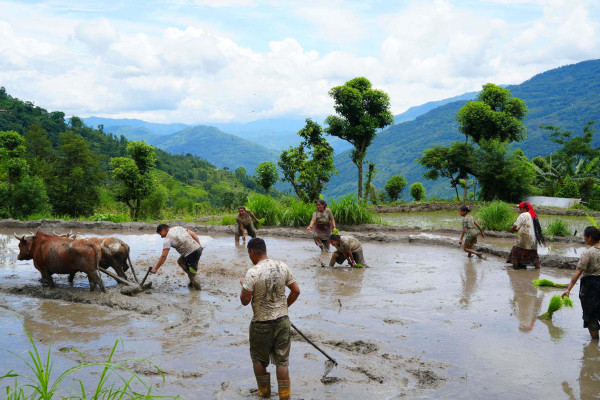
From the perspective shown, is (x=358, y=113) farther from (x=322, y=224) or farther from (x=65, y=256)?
(x=65, y=256)

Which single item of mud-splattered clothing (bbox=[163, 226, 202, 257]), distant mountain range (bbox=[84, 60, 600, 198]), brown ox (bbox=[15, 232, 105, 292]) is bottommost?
brown ox (bbox=[15, 232, 105, 292])

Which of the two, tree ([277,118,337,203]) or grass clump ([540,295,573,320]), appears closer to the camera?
grass clump ([540,295,573,320])

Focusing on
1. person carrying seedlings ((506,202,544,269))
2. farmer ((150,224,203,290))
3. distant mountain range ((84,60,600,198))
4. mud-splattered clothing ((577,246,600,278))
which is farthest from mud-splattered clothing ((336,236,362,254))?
distant mountain range ((84,60,600,198))

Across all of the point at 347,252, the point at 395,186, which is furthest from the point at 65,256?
the point at 395,186

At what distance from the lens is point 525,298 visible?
9148 mm

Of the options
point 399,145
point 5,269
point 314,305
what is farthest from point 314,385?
point 399,145

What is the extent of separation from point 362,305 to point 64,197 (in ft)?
101

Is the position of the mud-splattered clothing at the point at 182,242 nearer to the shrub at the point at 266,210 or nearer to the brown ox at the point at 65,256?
the brown ox at the point at 65,256

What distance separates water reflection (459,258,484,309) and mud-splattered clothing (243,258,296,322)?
15.6ft

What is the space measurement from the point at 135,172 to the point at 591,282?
2068cm

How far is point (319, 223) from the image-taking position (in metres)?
13.5

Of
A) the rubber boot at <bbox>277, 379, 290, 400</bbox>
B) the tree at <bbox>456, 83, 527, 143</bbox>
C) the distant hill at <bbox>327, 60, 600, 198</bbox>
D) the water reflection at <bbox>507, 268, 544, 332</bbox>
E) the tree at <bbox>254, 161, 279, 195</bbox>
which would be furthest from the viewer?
the distant hill at <bbox>327, 60, 600, 198</bbox>

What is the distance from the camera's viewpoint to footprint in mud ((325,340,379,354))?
6504mm

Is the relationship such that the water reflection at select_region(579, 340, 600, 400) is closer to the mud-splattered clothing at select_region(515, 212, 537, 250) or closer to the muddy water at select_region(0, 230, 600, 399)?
the muddy water at select_region(0, 230, 600, 399)
